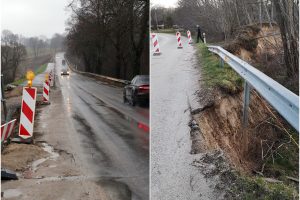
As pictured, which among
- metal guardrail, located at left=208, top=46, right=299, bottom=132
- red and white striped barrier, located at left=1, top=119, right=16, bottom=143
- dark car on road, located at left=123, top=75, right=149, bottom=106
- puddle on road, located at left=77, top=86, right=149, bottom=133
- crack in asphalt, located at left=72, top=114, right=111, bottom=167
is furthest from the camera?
puddle on road, located at left=77, top=86, right=149, bottom=133

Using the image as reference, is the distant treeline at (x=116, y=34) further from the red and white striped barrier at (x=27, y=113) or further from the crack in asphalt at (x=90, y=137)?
the crack in asphalt at (x=90, y=137)

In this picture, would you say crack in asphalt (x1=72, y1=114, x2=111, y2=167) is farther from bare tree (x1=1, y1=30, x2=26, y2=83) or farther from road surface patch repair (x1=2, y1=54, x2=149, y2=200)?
bare tree (x1=1, y1=30, x2=26, y2=83)

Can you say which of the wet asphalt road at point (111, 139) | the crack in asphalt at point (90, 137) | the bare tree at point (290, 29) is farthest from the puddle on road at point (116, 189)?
the bare tree at point (290, 29)

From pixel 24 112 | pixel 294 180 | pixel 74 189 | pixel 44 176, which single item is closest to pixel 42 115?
pixel 24 112

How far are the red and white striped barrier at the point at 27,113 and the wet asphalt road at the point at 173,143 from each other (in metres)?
1.80

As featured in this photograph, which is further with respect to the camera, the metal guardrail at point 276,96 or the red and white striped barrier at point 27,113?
the red and white striped barrier at point 27,113

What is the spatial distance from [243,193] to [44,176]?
7.37 feet

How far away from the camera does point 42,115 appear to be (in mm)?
6402

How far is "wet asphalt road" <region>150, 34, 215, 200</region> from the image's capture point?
9.53 feet

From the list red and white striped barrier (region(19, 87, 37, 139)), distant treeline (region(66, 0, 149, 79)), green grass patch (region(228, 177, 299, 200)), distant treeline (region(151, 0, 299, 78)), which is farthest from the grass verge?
red and white striped barrier (region(19, 87, 37, 139))

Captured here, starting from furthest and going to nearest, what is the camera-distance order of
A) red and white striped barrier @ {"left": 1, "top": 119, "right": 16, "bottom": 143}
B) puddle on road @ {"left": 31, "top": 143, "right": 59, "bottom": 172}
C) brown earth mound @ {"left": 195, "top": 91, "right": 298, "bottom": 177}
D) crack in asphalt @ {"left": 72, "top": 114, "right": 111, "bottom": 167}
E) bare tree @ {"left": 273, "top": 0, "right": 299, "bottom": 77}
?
1. bare tree @ {"left": 273, "top": 0, "right": 299, "bottom": 77}
2. crack in asphalt @ {"left": 72, "top": 114, "right": 111, "bottom": 167}
3. puddle on road @ {"left": 31, "top": 143, "right": 59, "bottom": 172}
4. red and white striped barrier @ {"left": 1, "top": 119, "right": 16, "bottom": 143}
5. brown earth mound @ {"left": 195, "top": 91, "right": 298, "bottom": 177}

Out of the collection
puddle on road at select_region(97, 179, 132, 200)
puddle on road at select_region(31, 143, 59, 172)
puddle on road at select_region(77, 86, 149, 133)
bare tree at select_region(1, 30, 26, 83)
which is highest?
bare tree at select_region(1, 30, 26, 83)

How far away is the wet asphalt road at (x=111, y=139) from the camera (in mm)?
4160

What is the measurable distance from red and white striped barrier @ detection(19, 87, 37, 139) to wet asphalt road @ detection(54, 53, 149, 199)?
0.45 m
